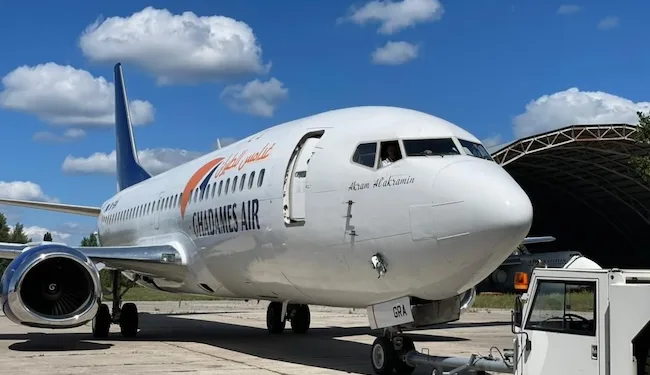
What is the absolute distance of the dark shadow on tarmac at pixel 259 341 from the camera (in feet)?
41.0

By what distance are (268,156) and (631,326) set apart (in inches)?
279

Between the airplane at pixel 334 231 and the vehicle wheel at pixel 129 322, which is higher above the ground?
the airplane at pixel 334 231

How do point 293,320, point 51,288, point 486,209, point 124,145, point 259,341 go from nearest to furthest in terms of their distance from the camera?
point 486,209, point 51,288, point 259,341, point 293,320, point 124,145

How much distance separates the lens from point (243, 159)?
1363 cm

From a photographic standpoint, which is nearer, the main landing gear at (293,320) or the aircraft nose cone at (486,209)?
the aircraft nose cone at (486,209)

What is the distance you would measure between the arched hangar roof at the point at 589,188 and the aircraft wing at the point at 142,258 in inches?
918

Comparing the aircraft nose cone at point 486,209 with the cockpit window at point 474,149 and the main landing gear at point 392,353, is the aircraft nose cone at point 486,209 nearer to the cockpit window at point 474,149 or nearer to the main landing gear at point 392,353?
the cockpit window at point 474,149

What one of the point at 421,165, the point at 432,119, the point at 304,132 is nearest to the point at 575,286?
the point at 421,165

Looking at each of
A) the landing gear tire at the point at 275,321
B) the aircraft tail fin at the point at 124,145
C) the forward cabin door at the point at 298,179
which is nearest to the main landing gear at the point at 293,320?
the landing gear tire at the point at 275,321

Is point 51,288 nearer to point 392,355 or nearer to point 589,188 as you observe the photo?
point 392,355

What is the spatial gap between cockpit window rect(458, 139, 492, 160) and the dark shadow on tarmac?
10.5ft

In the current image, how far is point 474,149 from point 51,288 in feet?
28.8

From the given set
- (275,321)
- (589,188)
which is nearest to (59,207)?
(275,321)

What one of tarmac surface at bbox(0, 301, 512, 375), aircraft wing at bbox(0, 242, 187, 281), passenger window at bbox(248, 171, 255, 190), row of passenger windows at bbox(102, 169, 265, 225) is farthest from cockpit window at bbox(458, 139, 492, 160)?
aircraft wing at bbox(0, 242, 187, 281)
